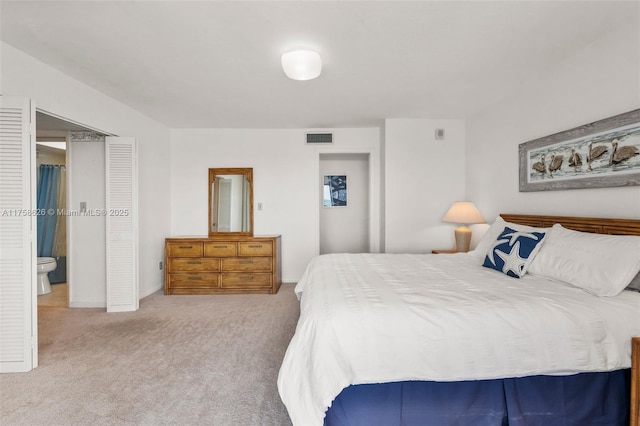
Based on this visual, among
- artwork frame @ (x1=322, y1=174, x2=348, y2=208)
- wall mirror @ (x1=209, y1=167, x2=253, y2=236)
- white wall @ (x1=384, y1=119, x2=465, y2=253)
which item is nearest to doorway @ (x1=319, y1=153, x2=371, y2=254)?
artwork frame @ (x1=322, y1=174, x2=348, y2=208)

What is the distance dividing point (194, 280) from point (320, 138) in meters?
2.75

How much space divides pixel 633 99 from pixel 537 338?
174cm

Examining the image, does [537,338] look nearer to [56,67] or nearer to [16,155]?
[16,155]

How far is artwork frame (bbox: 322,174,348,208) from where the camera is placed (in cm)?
516

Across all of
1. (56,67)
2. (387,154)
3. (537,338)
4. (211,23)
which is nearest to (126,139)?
(56,67)

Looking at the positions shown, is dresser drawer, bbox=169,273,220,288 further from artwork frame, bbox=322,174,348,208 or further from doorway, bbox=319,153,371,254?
artwork frame, bbox=322,174,348,208

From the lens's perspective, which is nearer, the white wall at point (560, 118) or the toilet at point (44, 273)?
the white wall at point (560, 118)

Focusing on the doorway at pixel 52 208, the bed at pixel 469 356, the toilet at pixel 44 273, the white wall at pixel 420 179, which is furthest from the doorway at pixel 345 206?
the doorway at pixel 52 208

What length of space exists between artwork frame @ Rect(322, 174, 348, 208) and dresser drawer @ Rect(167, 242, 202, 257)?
2.29 metres

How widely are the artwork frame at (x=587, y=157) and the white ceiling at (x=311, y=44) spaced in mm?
639

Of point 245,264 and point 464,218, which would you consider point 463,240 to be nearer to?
point 464,218

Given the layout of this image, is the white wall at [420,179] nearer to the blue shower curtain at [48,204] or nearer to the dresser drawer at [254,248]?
the dresser drawer at [254,248]

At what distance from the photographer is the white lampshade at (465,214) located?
10.6ft

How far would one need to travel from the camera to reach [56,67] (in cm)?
242
